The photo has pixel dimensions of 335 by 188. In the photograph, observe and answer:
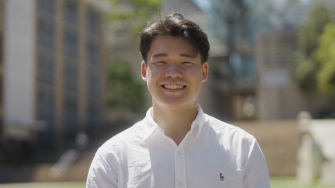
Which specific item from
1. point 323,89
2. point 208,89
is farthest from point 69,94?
point 323,89

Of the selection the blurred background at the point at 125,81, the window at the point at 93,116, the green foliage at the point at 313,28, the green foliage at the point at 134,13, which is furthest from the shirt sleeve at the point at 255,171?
the green foliage at the point at 134,13

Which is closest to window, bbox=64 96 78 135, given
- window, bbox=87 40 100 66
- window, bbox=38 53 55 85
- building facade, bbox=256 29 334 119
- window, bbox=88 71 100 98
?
window, bbox=38 53 55 85

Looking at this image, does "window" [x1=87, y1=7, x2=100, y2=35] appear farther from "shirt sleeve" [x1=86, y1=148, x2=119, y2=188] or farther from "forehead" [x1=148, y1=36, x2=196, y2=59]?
"shirt sleeve" [x1=86, y1=148, x2=119, y2=188]

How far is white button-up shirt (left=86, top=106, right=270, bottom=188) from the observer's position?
232cm

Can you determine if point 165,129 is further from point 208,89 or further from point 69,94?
point 208,89

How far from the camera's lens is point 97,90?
47.1 meters

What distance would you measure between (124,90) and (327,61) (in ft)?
69.8

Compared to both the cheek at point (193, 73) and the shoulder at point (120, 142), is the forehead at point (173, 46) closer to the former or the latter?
the cheek at point (193, 73)

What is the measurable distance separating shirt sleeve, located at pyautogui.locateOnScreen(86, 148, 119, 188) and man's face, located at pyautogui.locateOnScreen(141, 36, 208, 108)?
1.42 feet

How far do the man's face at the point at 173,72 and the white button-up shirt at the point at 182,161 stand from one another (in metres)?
0.16

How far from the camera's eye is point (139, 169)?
92.4 inches

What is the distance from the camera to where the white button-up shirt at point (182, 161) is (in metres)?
2.32

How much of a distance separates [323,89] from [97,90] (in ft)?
76.2

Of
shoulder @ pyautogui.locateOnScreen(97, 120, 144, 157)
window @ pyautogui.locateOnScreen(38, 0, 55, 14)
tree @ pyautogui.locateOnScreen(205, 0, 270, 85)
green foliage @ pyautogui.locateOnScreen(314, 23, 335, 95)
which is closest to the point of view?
shoulder @ pyautogui.locateOnScreen(97, 120, 144, 157)
